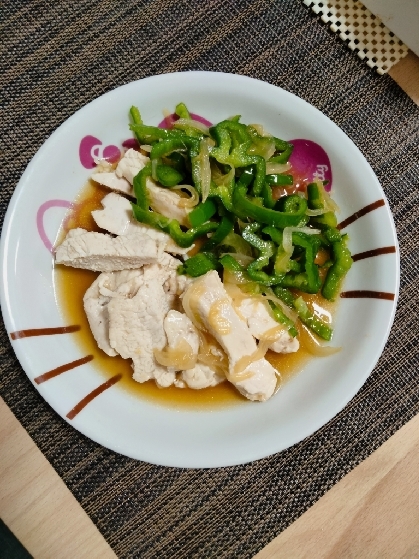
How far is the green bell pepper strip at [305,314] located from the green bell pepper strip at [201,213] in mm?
350

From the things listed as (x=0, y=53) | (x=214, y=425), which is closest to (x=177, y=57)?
(x=0, y=53)

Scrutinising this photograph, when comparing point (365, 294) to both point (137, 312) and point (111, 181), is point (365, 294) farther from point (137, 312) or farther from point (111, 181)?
point (111, 181)

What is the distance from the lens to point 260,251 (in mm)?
1674

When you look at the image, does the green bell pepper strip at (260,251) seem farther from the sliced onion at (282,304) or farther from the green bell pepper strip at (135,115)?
the green bell pepper strip at (135,115)

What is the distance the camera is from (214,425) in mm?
1696

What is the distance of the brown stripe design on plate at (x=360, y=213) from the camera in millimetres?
1698

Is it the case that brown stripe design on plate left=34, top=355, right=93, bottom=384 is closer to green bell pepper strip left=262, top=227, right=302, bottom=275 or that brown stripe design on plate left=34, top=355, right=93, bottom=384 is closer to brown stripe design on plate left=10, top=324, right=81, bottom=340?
brown stripe design on plate left=10, top=324, right=81, bottom=340

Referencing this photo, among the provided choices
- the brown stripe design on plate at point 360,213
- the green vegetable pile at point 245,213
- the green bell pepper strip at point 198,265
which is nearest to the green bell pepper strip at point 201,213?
the green vegetable pile at point 245,213

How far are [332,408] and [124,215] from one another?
0.96 metres

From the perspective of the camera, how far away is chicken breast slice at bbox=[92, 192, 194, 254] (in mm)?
1748

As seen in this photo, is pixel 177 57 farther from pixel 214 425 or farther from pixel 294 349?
pixel 214 425

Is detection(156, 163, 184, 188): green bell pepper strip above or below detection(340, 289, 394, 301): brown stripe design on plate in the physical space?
above

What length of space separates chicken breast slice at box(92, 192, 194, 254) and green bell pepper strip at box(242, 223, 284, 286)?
222 millimetres

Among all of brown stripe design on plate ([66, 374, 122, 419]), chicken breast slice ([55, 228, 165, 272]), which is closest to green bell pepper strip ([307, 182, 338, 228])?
chicken breast slice ([55, 228, 165, 272])
